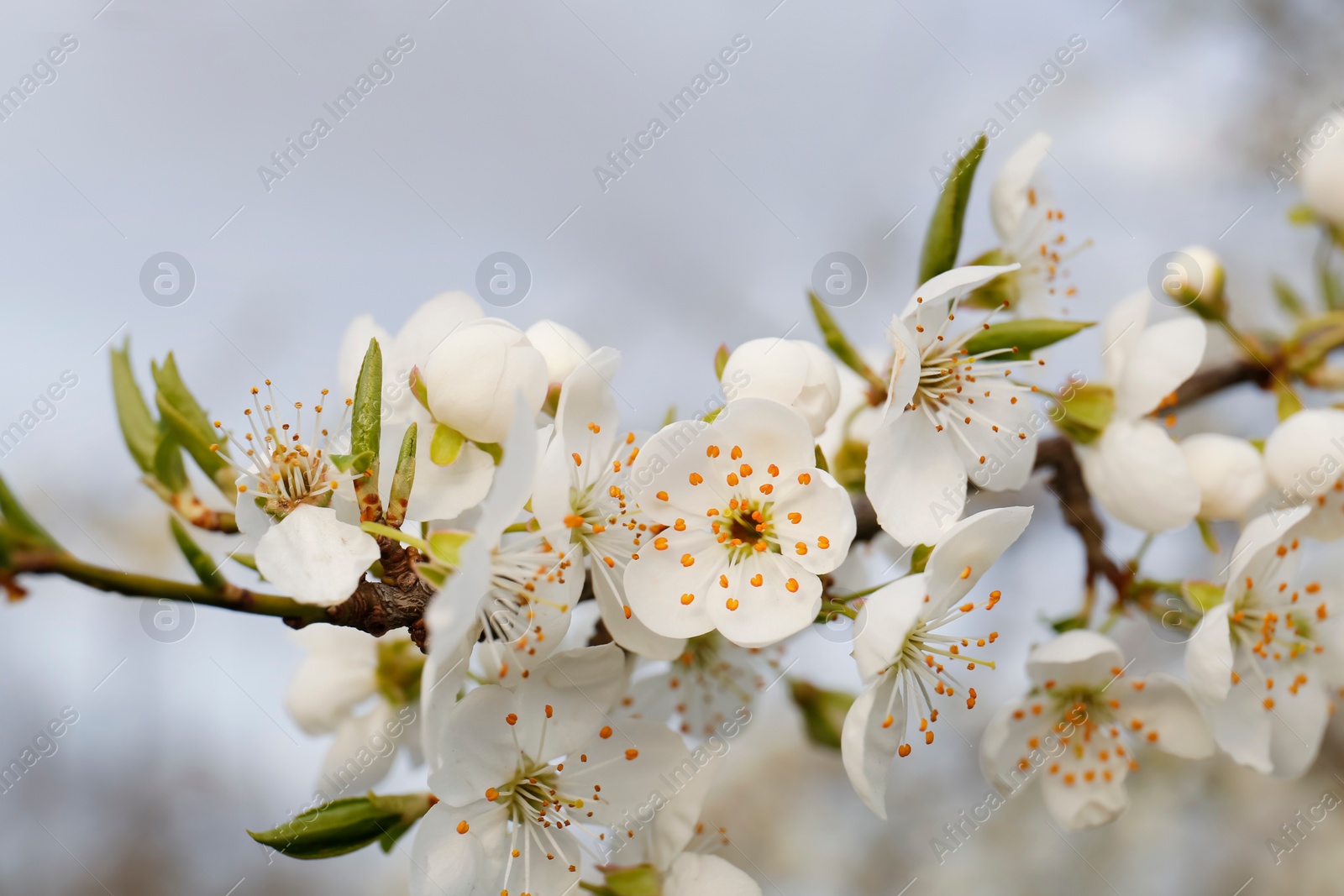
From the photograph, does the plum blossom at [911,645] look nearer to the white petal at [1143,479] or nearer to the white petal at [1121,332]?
the white petal at [1143,479]

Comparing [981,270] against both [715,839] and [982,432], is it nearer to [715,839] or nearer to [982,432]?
[982,432]

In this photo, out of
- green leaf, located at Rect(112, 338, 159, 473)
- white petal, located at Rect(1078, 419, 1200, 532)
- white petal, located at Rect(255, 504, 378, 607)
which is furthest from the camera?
white petal, located at Rect(1078, 419, 1200, 532)

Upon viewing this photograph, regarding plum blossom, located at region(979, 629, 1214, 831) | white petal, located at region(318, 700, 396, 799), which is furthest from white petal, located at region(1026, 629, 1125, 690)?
white petal, located at region(318, 700, 396, 799)

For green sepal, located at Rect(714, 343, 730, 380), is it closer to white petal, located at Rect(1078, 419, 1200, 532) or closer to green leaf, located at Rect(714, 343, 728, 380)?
green leaf, located at Rect(714, 343, 728, 380)

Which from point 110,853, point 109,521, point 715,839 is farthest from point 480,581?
point 110,853

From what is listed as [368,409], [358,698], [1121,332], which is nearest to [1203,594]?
[1121,332]

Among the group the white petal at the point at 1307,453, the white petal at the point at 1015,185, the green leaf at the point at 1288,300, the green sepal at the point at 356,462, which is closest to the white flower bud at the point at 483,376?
the green sepal at the point at 356,462

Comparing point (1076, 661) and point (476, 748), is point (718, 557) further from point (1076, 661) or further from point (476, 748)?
point (1076, 661)
